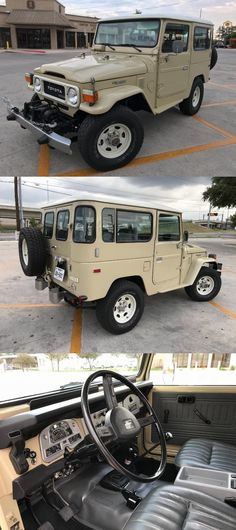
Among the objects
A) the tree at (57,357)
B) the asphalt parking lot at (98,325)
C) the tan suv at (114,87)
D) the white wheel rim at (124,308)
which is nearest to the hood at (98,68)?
the tan suv at (114,87)

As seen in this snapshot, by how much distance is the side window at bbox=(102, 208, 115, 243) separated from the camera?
9.02 ft

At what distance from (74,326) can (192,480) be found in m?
1.43

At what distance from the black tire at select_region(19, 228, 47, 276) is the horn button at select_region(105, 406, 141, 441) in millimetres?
1416

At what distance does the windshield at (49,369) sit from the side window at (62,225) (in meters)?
0.95

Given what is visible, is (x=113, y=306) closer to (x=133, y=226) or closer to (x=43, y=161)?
(x=133, y=226)

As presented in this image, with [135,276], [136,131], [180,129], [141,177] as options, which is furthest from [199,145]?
[135,276]

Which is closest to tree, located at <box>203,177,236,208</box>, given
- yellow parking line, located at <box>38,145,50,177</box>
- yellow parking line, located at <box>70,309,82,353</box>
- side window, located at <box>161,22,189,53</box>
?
yellow parking line, located at <box>38,145,50,177</box>

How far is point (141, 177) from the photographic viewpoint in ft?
8.82

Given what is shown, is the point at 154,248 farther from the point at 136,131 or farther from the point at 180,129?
the point at 180,129

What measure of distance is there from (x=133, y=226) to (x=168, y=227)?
453 mm

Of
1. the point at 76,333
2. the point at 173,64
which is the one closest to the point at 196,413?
the point at 76,333

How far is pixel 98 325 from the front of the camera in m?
3.05

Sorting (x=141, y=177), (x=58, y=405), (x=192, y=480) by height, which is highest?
(x=141, y=177)

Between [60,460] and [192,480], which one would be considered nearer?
[60,460]
